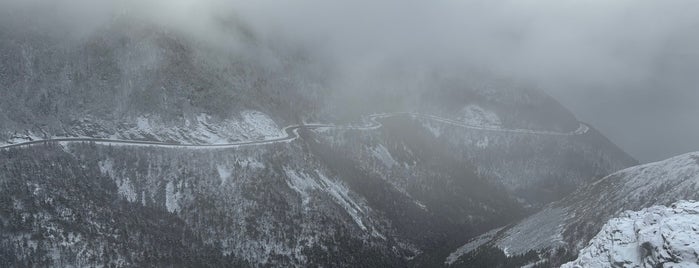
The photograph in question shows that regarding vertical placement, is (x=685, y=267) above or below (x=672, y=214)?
below

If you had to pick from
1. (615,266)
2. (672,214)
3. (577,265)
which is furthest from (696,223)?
(577,265)

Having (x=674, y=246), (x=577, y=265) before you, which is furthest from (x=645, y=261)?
(x=577, y=265)

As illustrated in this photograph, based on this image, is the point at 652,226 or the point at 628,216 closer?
the point at 652,226

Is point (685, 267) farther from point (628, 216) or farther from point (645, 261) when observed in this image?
point (628, 216)

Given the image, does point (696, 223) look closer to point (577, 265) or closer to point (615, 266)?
point (615, 266)

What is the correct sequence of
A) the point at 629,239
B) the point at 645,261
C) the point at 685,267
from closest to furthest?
the point at 685,267 < the point at 645,261 < the point at 629,239

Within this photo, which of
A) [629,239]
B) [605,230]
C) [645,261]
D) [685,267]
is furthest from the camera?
[605,230]
